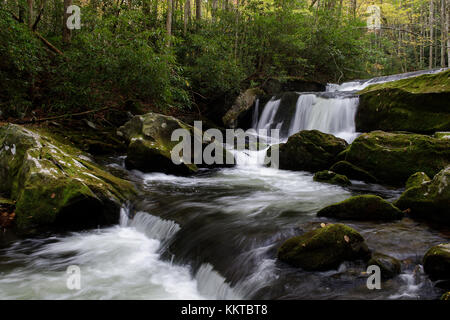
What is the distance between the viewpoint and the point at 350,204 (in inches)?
193

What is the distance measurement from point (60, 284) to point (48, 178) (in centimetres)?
214

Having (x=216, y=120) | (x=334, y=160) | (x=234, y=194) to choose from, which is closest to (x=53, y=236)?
(x=234, y=194)

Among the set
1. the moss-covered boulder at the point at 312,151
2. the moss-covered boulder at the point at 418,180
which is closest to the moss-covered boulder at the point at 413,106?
the moss-covered boulder at the point at 312,151

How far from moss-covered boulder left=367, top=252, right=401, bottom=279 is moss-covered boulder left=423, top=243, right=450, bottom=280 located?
0.87 ft

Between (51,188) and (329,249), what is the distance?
443cm

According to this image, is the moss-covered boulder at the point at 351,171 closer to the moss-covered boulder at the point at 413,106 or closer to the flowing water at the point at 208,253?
the flowing water at the point at 208,253

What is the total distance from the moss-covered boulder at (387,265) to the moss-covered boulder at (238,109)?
12901 millimetres

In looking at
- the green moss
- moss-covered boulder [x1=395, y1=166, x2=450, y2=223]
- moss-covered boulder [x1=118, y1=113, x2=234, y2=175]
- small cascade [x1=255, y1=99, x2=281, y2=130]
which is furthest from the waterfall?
moss-covered boulder [x1=395, y1=166, x2=450, y2=223]

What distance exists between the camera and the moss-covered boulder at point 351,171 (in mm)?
7816

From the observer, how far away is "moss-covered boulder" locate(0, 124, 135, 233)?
5254 mm

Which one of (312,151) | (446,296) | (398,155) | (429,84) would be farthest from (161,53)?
(446,296)

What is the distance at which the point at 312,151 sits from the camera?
9398 mm

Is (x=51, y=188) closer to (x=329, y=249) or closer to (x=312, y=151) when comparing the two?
(x=329, y=249)
